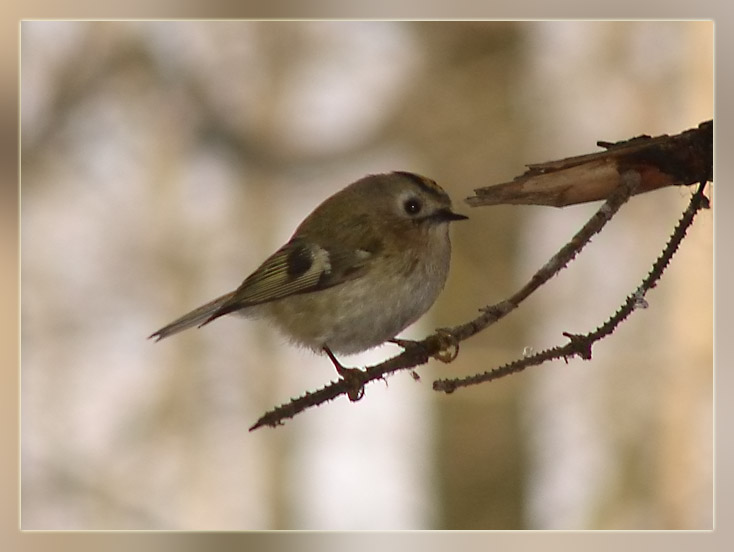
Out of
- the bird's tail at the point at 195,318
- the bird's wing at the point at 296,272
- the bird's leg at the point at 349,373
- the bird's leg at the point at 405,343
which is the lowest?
the bird's leg at the point at 349,373

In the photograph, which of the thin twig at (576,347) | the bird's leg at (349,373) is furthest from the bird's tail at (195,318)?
the thin twig at (576,347)

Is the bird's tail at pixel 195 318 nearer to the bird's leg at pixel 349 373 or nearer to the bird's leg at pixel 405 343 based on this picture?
the bird's leg at pixel 349 373

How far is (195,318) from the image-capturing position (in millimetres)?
1569

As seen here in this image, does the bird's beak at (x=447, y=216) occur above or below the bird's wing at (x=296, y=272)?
above

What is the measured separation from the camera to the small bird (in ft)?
Answer: 5.05

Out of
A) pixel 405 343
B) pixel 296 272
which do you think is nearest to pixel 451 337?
pixel 405 343

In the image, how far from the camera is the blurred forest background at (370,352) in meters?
1.56

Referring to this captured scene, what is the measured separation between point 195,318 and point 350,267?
0.96 ft

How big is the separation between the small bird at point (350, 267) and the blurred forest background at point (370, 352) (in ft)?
0.08

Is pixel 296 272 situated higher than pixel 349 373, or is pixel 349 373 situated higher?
pixel 296 272

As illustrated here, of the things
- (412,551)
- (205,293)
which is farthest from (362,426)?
(205,293)

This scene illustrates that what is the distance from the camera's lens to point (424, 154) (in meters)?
1.56

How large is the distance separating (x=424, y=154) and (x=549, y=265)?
0.97 feet

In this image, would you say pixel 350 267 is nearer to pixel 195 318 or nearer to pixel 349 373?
pixel 349 373
